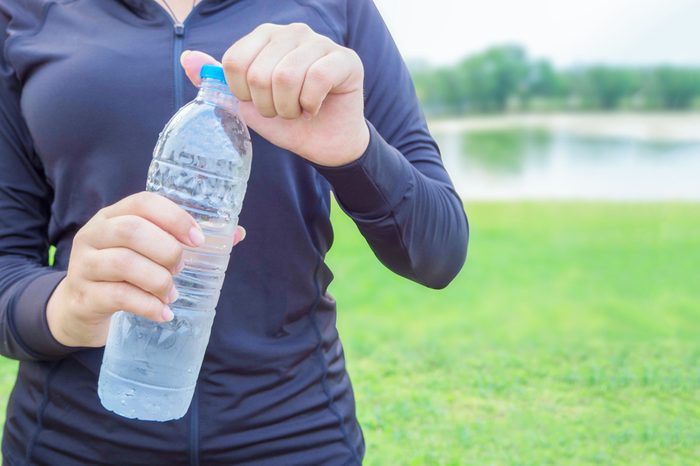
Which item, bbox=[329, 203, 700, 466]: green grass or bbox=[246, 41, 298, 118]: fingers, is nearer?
bbox=[246, 41, 298, 118]: fingers

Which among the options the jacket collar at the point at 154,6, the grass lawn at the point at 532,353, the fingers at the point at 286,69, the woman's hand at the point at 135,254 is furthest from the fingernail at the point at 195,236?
the grass lawn at the point at 532,353

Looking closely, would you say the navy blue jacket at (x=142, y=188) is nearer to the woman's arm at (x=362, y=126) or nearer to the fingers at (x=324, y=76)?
the woman's arm at (x=362, y=126)

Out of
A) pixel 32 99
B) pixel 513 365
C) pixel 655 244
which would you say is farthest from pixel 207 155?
pixel 655 244

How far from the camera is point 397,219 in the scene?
992 millimetres

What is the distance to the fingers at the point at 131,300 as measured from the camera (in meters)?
0.82

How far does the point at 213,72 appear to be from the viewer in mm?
886

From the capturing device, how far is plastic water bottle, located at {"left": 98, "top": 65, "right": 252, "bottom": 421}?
1.04 meters

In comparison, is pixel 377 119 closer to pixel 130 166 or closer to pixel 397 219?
pixel 397 219

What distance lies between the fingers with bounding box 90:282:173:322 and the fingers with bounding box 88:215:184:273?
0.04 metres

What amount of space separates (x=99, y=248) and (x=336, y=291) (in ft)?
13.8

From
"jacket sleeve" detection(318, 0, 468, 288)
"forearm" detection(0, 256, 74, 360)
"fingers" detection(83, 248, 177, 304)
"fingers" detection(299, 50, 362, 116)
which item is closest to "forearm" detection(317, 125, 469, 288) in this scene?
"jacket sleeve" detection(318, 0, 468, 288)

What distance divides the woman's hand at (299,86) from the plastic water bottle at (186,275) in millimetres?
142

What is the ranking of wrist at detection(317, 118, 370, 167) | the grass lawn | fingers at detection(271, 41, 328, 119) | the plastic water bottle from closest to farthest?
fingers at detection(271, 41, 328, 119) < wrist at detection(317, 118, 370, 167) < the plastic water bottle < the grass lawn

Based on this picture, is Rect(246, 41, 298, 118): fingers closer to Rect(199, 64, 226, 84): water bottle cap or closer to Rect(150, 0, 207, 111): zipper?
Rect(199, 64, 226, 84): water bottle cap
